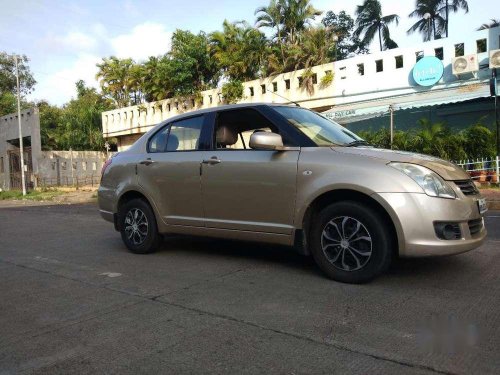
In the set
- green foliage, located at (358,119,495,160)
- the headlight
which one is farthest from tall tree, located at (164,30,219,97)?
the headlight

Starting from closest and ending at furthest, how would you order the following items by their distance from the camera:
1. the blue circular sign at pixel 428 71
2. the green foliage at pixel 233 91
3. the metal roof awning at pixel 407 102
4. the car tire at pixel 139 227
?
1. the car tire at pixel 139 227
2. the metal roof awning at pixel 407 102
3. the blue circular sign at pixel 428 71
4. the green foliage at pixel 233 91

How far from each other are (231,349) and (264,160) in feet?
7.19

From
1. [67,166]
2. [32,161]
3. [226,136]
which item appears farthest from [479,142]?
[67,166]

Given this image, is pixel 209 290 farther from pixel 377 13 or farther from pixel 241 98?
pixel 377 13

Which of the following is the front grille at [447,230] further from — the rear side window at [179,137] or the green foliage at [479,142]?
the green foliage at [479,142]

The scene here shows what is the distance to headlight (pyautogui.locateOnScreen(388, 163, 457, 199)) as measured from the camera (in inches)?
156

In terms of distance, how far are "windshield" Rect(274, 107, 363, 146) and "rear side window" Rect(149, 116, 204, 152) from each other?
1.06 m

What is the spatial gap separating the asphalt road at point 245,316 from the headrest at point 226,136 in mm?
1383

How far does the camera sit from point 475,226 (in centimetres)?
421

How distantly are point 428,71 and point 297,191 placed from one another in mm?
17235

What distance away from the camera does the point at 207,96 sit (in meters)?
30.8

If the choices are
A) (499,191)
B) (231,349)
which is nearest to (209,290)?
(231,349)

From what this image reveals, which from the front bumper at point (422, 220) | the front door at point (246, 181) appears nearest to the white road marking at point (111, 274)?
the front door at point (246, 181)

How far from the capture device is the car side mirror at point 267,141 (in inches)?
175
